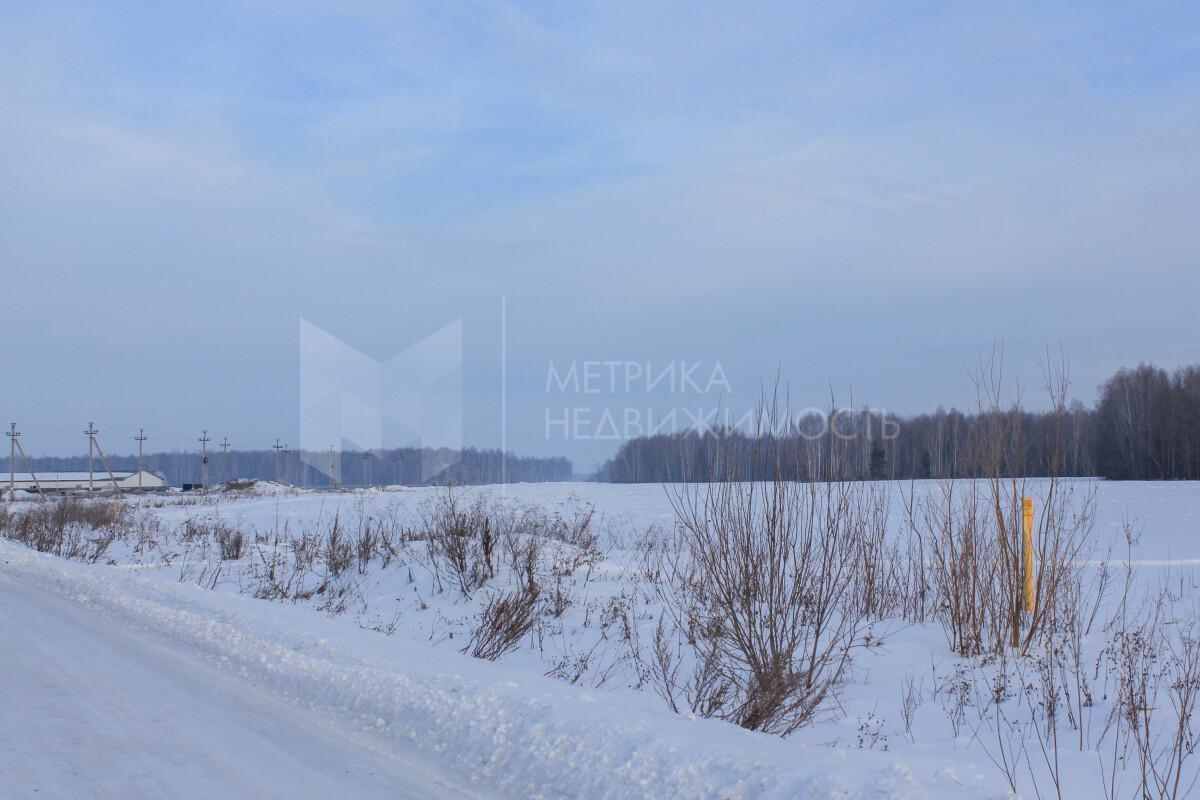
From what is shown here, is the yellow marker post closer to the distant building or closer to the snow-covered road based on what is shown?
the snow-covered road

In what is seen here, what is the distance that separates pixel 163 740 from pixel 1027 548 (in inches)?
299

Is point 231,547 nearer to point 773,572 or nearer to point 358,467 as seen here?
point 773,572

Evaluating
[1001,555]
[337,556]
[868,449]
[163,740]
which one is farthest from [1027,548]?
[337,556]

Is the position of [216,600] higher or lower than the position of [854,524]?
lower

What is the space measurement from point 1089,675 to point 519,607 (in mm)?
5736

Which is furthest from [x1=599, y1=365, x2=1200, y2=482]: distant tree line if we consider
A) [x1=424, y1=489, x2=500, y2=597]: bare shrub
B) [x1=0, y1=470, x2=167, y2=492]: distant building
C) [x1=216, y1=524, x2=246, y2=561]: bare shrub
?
[x1=0, y1=470, x2=167, y2=492]: distant building

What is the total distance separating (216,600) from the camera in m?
9.89

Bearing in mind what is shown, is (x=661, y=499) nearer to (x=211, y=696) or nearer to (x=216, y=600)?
(x=216, y=600)

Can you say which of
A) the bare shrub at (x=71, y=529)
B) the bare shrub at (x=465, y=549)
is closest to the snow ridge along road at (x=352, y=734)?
the bare shrub at (x=465, y=549)

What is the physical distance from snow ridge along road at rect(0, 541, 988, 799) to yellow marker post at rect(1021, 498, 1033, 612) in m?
4.66

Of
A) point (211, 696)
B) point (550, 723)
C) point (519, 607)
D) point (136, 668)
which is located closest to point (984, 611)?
point (519, 607)

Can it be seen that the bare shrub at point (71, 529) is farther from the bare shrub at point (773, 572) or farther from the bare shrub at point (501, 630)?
the bare shrub at point (773, 572)

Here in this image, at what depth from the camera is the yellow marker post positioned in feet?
28.3

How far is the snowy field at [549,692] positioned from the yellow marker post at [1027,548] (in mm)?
305
